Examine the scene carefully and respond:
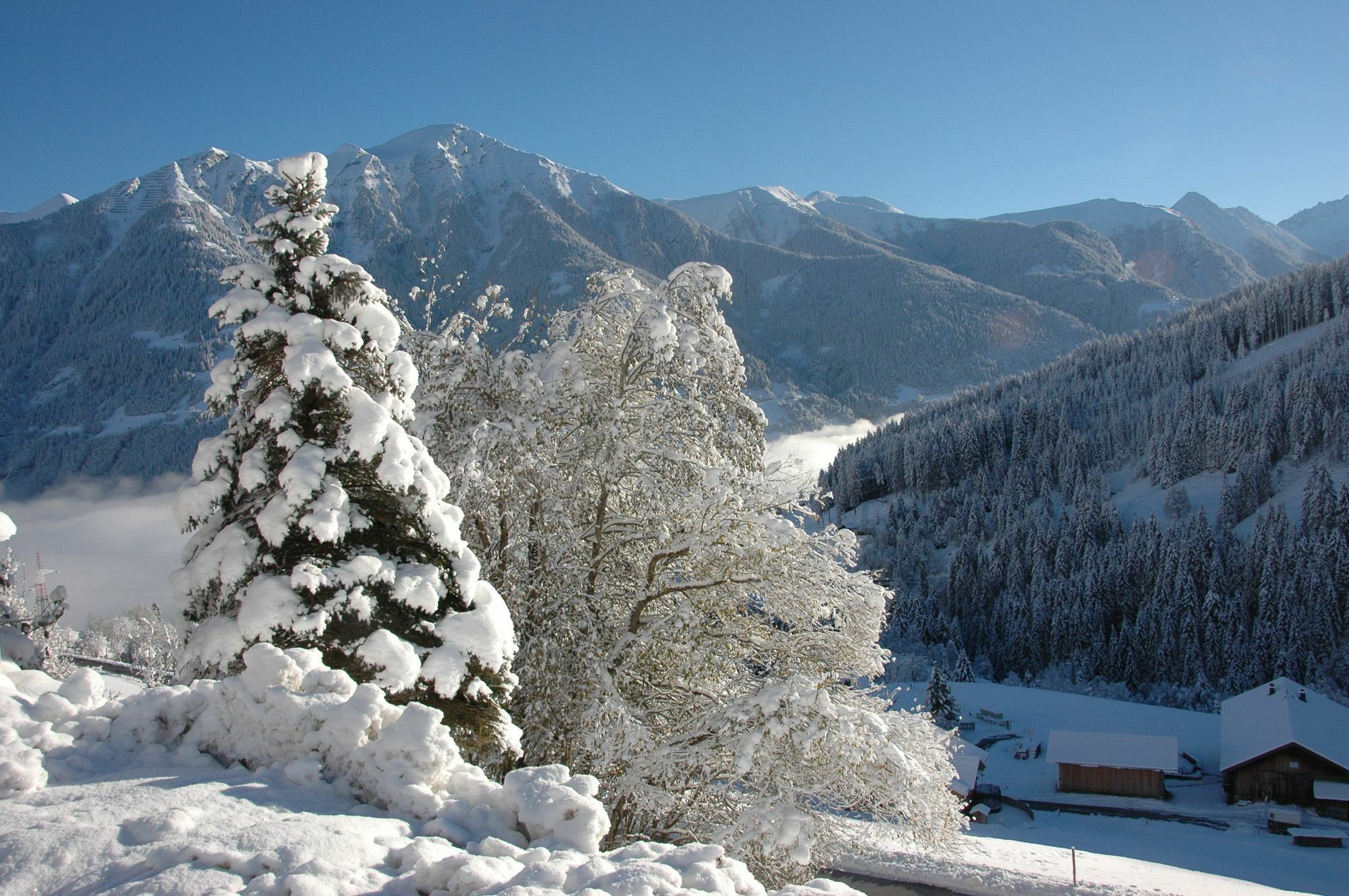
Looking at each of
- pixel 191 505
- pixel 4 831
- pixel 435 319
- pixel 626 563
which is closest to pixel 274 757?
pixel 4 831

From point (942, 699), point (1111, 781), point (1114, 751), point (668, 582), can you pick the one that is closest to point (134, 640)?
point (942, 699)

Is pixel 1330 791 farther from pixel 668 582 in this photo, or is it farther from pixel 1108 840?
pixel 668 582

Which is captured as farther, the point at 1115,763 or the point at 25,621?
the point at 1115,763

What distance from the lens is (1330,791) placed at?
136 feet

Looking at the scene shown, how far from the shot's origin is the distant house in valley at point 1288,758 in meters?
42.0

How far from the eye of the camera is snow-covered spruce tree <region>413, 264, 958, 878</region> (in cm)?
798

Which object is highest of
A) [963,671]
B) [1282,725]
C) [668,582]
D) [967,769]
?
[668,582]

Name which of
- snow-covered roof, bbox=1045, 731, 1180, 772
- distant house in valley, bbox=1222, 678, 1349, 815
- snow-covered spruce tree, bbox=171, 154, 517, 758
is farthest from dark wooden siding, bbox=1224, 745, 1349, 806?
snow-covered spruce tree, bbox=171, 154, 517, 758

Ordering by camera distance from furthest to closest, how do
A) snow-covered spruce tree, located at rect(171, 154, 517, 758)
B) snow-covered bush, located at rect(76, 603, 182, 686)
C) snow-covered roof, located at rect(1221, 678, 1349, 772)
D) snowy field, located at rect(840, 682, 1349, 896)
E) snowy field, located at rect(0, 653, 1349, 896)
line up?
snow-covered bush, located at rect(76, 603, 182, 686)
snow-covered roof, located at rect(1221, 678, 1349, 772)
snowy field, located at rect(840, 682, 1349, 896)
snow-covered spruce tree, located at rect(171, 154, 517, 758)
snowy field, located at rect(0, 653, 1349, 896)

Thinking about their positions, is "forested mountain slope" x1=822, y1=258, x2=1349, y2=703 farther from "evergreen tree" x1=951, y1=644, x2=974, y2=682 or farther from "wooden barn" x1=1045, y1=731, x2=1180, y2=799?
"wooden barn" x1=1045, y1=731, x2=1180, y2=799

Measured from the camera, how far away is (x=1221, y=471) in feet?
350

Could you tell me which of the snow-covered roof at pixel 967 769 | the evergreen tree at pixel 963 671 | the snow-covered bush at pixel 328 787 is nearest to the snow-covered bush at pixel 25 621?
the snow-covered bush at pixel 328 787

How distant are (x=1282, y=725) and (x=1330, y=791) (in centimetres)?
357

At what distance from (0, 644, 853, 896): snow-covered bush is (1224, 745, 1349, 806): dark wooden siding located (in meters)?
51.1
